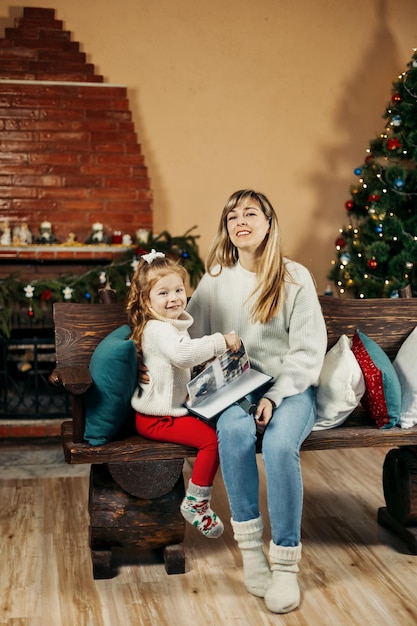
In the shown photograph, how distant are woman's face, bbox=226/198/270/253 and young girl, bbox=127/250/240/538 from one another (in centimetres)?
25

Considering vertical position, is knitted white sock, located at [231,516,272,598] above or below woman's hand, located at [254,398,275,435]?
below

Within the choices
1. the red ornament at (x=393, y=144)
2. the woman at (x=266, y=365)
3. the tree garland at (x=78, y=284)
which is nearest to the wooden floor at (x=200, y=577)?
the woman at (x=266, y=365)

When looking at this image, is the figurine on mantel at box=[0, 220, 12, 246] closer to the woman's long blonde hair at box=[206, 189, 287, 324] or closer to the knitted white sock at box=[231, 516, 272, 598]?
the woman's long blonde hair at box=[206, 189, 287, 324]

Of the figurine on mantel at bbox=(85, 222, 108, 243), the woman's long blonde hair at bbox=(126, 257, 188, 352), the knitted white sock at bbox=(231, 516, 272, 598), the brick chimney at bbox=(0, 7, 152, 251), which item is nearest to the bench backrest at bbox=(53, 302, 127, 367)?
the woman's long blonde hair at bbox=(126, 257, 188, 352)

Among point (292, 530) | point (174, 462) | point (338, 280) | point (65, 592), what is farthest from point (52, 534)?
point (338, 280)

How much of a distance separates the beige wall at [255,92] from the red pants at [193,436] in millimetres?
3046

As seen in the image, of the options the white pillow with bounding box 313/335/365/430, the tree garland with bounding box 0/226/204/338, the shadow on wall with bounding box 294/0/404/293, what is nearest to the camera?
the white pillow with bounding box 313/335/365/430

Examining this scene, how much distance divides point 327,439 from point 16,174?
117 inches

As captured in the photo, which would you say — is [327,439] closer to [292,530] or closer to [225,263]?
[292,530]

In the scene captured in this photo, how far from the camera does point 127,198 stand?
5.09m

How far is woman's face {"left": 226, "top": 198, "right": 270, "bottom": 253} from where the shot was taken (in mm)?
2818

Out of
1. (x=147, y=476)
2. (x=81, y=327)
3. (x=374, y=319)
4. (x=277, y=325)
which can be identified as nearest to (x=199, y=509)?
(x=147, y=476)

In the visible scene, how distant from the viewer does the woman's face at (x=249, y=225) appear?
9.25ft

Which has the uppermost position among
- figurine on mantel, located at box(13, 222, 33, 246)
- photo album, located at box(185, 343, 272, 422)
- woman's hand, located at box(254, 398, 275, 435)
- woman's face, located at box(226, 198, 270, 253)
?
woman's face, located at box(226, 198, 270, 253)
